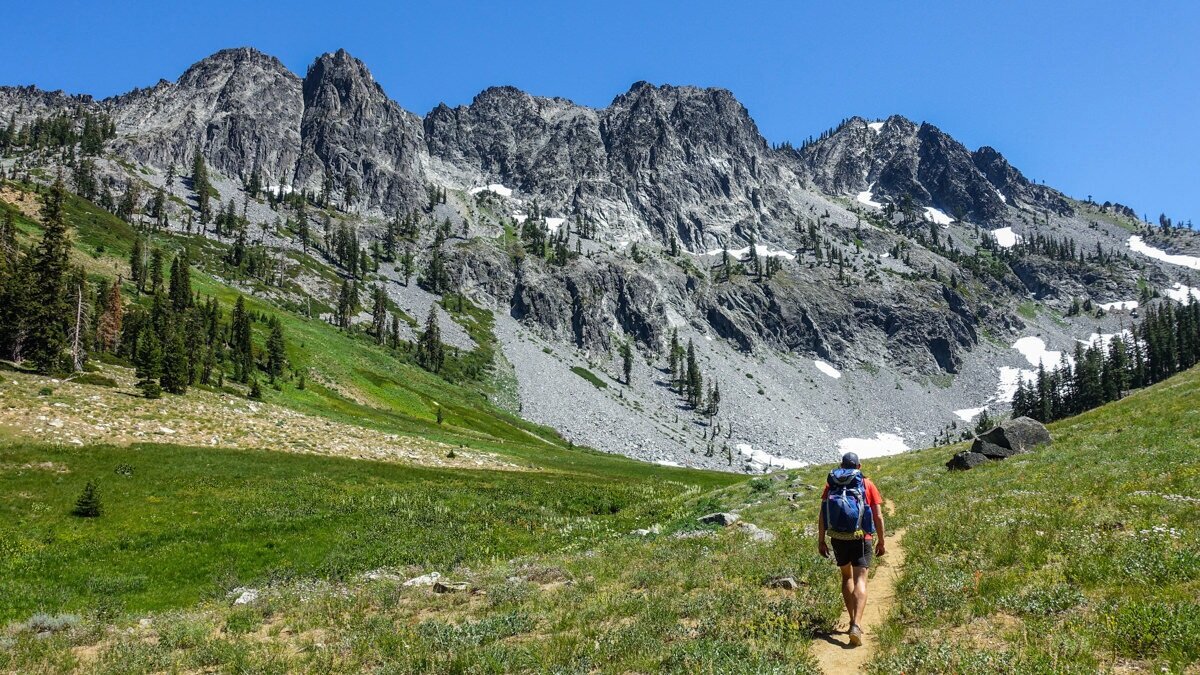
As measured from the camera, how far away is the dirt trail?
8438mm

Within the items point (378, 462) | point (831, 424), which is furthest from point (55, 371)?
point (831, 424)

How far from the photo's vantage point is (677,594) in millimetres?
12453

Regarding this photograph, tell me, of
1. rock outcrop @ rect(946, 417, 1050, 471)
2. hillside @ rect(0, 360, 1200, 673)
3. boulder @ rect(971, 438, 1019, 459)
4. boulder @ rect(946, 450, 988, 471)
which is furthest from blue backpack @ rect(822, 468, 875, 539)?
boulder @ rect(971, 438, 1019, 459)

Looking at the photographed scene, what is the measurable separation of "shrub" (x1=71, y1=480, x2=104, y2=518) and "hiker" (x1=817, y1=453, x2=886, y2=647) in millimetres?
30478

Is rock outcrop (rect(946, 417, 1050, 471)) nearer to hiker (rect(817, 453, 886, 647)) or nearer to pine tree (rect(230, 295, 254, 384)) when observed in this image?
hiker (rect(817, 453, 886, 647))

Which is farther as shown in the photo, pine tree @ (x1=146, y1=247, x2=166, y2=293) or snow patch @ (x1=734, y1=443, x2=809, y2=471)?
snow patch @ (x1=734, y1=443, x2=809, y2=471)

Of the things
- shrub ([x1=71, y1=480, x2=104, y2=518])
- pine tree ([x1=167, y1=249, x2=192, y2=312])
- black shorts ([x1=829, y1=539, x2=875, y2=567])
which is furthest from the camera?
pine tree ([x1=167, y1=249, x2=192, y2=312])

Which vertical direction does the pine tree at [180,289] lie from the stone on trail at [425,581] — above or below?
above

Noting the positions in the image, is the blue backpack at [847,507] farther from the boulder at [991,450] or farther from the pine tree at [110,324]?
the pine tree at [110,324]

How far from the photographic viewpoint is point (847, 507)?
33.9 ft

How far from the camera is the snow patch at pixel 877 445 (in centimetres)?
18395

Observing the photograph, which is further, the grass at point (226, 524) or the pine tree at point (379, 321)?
the pine tree at point (379, 321)

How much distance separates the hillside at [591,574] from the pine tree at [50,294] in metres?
26.1

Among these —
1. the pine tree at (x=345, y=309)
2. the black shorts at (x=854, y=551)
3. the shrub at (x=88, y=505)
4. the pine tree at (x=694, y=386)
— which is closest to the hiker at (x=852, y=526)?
the black shorts at (x=854, y=551)
